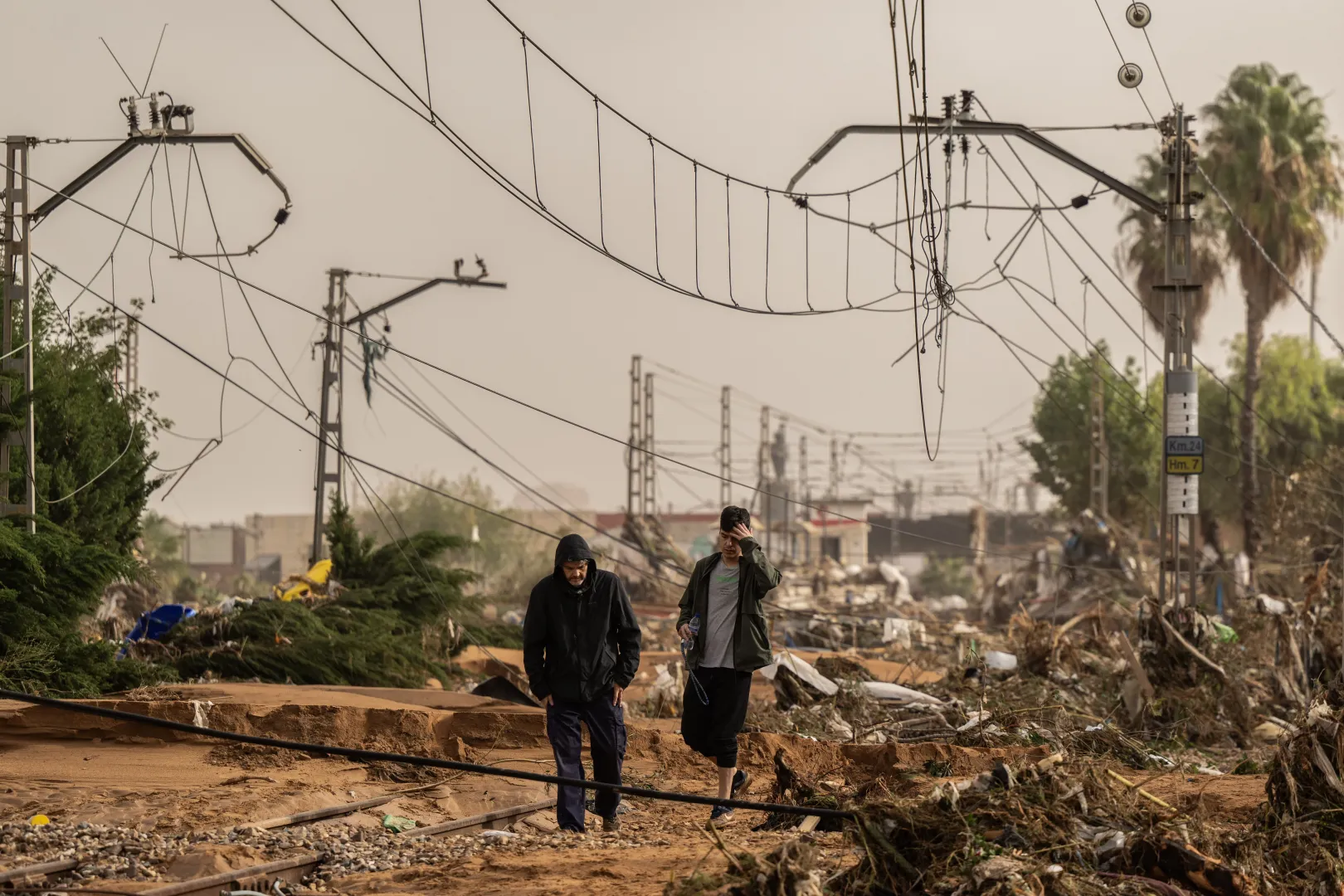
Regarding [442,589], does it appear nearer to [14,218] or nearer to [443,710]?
[14,218]

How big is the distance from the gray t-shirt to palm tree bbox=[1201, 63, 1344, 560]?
29486 mm

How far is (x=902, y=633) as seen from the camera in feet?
87.4

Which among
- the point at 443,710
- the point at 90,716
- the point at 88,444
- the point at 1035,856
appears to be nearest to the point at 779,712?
the point at 443,710

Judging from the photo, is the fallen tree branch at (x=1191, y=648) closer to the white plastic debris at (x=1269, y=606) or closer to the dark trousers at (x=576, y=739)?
the white plastic debris at (x=1269, y=606)

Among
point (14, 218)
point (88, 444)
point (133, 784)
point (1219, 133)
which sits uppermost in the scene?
point (1219, 133)

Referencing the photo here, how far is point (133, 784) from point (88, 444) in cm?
1227

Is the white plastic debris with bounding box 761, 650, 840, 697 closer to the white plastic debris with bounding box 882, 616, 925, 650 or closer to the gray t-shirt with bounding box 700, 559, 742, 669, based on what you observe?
the gray t-shirt with bounding box 700, 559, 742, 669


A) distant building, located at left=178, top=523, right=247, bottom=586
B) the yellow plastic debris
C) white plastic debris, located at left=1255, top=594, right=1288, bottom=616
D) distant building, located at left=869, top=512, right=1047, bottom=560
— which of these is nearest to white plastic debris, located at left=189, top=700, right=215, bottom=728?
the yellow plastic debris

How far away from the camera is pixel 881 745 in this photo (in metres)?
11.8

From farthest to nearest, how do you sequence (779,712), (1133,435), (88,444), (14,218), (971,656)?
1. (1133,435)
2. (88,444)
3. (14,218)
4. (971,656)
5. (779,712)

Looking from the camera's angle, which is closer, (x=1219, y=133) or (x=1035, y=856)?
(x=1035, y=856)

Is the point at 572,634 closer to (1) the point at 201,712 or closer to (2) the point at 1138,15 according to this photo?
(1) the point at 201,712

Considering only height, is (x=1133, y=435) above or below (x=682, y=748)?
above

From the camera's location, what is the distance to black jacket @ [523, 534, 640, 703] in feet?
27.5
